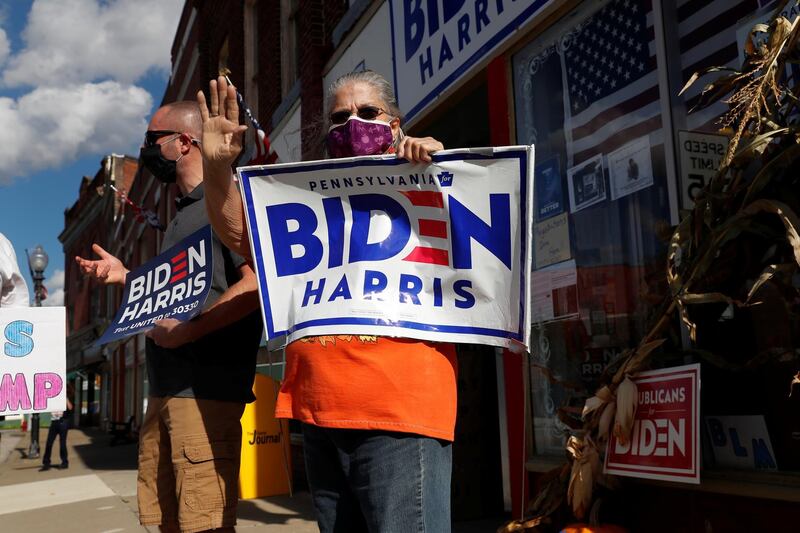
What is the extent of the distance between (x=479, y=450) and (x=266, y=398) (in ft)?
7.31

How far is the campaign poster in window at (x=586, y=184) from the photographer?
355cm

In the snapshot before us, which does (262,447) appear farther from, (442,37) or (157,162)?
(157,162)

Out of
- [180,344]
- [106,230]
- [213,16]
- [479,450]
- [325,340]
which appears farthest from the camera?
[106,230]

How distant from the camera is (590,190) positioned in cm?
361

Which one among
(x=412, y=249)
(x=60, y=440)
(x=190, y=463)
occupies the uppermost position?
(x=412, y=249)

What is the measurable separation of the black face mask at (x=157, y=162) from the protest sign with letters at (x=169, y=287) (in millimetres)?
319

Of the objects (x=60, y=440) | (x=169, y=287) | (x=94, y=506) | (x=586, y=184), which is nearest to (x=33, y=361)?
(x=169, y=287)

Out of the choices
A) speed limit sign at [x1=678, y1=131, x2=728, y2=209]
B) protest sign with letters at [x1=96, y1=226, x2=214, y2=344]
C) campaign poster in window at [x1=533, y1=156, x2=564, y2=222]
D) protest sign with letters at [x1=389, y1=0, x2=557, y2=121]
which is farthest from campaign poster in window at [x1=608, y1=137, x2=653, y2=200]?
protest sign with letters at [x1=96, y1=226, x2=214, y2=344]

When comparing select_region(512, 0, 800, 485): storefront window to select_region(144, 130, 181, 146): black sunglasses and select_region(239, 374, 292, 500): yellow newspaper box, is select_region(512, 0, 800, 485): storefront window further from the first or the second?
select_region(239, 374, 292, 500): yellow newspaper box

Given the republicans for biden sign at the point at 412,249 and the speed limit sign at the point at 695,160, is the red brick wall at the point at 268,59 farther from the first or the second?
the republicans for biden sign at the point at 412,249

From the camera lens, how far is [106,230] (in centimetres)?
2867

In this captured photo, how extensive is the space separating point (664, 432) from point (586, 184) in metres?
1.56

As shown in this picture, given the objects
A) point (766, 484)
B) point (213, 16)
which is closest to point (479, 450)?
point (766, 484)

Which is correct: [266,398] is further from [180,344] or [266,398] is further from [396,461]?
[396,461]
